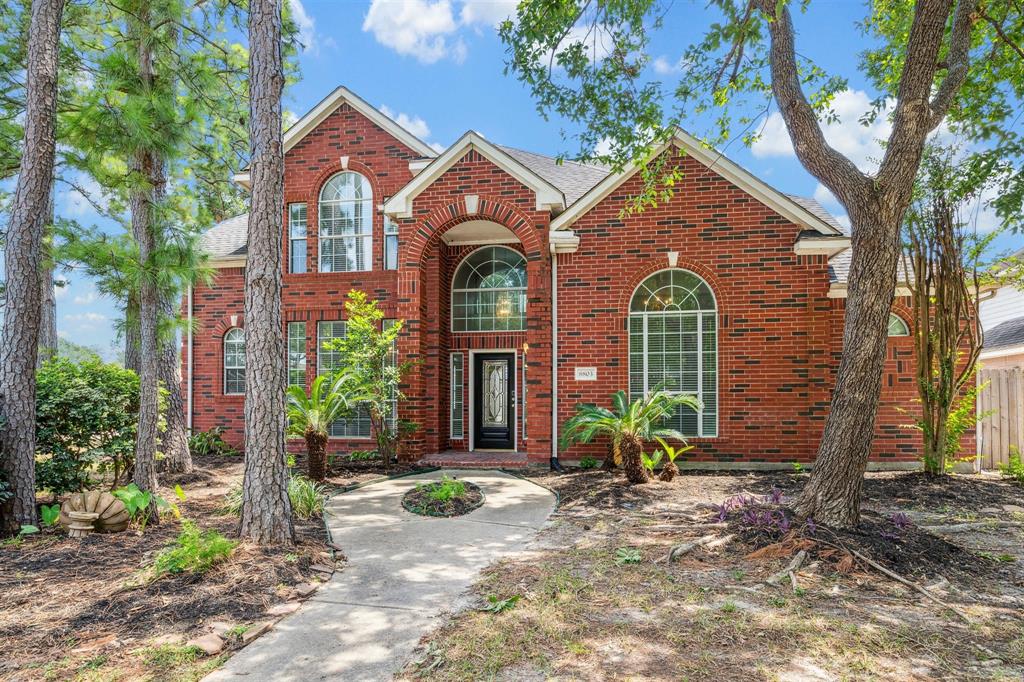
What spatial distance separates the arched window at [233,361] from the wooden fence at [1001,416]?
14695 millimetres

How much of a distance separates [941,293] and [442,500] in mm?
8171

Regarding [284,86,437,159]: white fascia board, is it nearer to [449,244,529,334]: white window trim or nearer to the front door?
[449,244,529,334]: white window trim

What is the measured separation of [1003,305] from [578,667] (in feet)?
66.8

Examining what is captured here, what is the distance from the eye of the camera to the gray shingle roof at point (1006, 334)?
14227 millimetres

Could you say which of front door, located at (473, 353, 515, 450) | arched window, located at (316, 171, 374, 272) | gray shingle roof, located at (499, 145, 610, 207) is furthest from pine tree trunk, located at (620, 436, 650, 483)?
arched window, located at (316, 171, 374, 272)

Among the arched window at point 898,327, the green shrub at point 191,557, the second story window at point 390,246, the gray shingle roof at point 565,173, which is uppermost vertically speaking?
Result: the gray shingle roof at point 565,173

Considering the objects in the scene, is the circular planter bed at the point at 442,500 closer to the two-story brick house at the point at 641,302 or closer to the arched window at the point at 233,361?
the two-story brick house at the point at 641,302

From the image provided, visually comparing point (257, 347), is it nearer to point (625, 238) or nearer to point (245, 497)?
point (245, 497)

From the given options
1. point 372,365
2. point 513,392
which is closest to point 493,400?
point 513,392

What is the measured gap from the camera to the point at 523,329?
11828mm

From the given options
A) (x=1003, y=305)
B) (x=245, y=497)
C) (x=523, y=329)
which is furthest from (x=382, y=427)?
(x=1003, y=305)

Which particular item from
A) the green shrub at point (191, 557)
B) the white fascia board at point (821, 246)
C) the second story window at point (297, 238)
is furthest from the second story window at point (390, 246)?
the green shrub at point (191, 557)

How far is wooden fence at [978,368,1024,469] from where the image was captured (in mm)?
9734

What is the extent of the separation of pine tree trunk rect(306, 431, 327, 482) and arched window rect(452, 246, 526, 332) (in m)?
4.31
